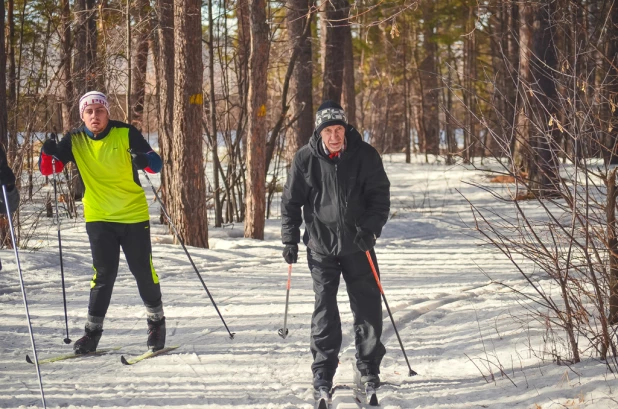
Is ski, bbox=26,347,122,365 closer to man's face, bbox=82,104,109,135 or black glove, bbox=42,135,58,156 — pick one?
black glove, bbox=42,135,58,156

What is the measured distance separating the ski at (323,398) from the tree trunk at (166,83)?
26.1 feet

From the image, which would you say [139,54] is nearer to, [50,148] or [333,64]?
[333,64]

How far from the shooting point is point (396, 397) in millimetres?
5355

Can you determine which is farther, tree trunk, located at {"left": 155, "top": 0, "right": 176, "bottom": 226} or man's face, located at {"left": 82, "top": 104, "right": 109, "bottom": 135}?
tree trunk, located at {"left": 155, "top": 0, "right": 176, "bottom": 226}

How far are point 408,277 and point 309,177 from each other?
522 cm

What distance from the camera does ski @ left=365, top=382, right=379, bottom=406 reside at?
5.20 m

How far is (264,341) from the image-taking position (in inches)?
273

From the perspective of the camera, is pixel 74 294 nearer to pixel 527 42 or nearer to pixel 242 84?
pixel 242 84

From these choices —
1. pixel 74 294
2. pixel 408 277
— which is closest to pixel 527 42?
pixel 408 277

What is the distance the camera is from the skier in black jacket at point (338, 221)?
5.30 metres

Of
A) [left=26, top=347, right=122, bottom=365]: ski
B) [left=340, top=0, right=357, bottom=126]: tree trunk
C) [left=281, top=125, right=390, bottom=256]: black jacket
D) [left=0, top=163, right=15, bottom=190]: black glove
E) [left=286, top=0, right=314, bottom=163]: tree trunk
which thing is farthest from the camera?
[left=340, top=0, right=357, bottom=126]: tree trunk

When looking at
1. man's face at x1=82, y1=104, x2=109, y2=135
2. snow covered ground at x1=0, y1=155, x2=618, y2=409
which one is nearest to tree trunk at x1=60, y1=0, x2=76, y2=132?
snow covered ground at x1=0, y1=155, x2=618, y2=409

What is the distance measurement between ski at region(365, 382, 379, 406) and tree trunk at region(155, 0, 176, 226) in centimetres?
798

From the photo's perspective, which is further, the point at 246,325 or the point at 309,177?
the point at 246,325
